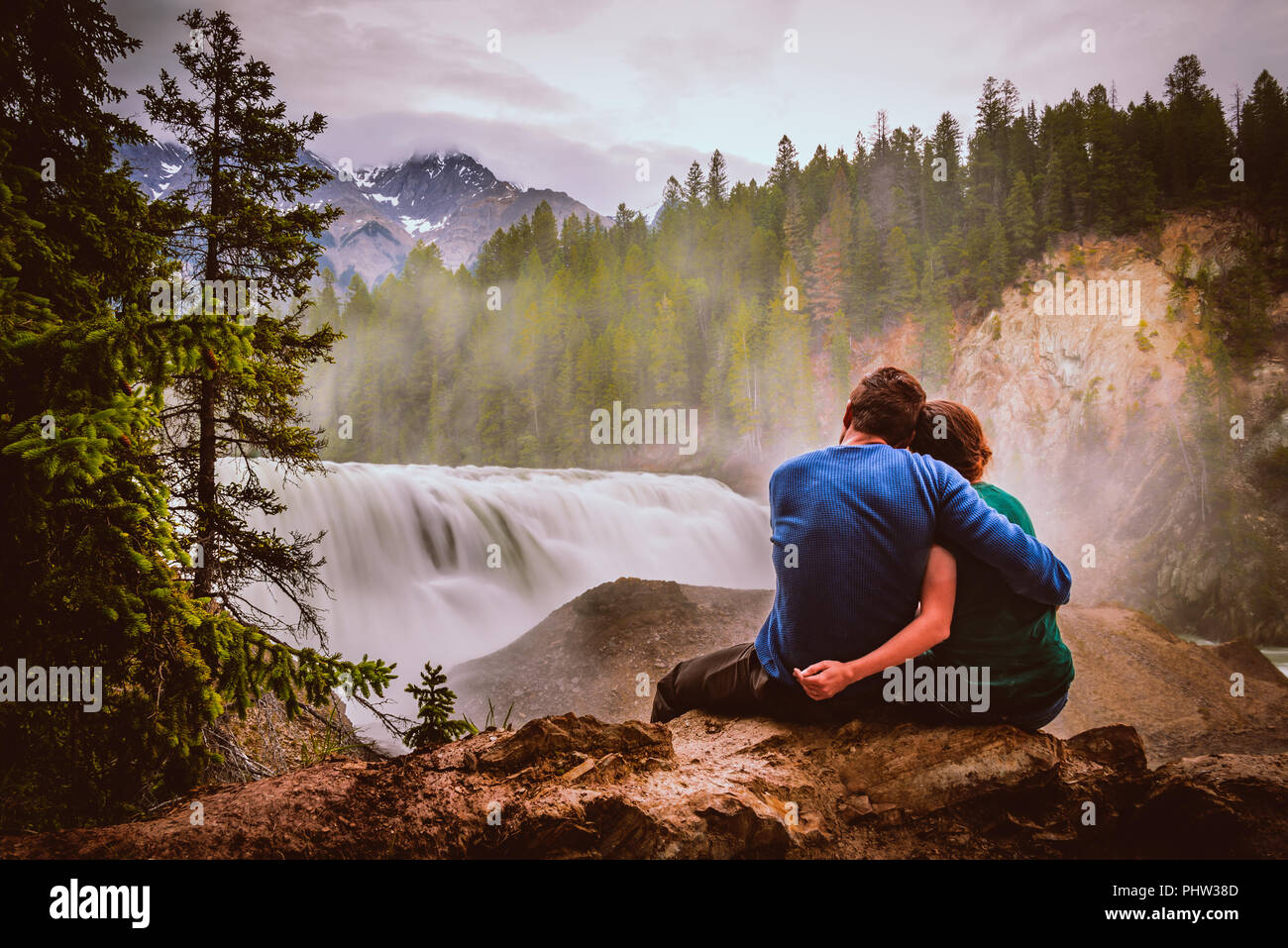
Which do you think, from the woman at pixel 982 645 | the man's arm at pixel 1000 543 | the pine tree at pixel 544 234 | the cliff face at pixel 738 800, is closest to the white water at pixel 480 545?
the cliff face at pixel 738 800

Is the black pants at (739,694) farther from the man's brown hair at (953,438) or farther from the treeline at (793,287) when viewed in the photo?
the treeline at (793,287)

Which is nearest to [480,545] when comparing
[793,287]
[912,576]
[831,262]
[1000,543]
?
[912,576]

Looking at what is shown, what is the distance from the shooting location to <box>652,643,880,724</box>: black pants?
294 cm

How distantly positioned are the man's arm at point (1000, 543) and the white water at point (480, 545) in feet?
39.2

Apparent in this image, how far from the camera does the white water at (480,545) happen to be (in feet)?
49.0

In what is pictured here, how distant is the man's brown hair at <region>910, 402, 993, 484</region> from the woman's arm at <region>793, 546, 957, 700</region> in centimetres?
54

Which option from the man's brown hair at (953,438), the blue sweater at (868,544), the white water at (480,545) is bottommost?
the white water at (480,545)

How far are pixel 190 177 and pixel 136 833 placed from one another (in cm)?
A: 730

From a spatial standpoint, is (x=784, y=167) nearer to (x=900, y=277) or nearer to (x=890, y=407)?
(x=900, y=277)

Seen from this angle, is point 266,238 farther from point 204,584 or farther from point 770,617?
point 770,617

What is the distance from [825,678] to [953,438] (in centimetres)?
126

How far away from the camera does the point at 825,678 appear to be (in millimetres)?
2520

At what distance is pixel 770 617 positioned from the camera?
Answer: 293 centimetres

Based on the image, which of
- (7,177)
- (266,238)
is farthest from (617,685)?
(7,177)
